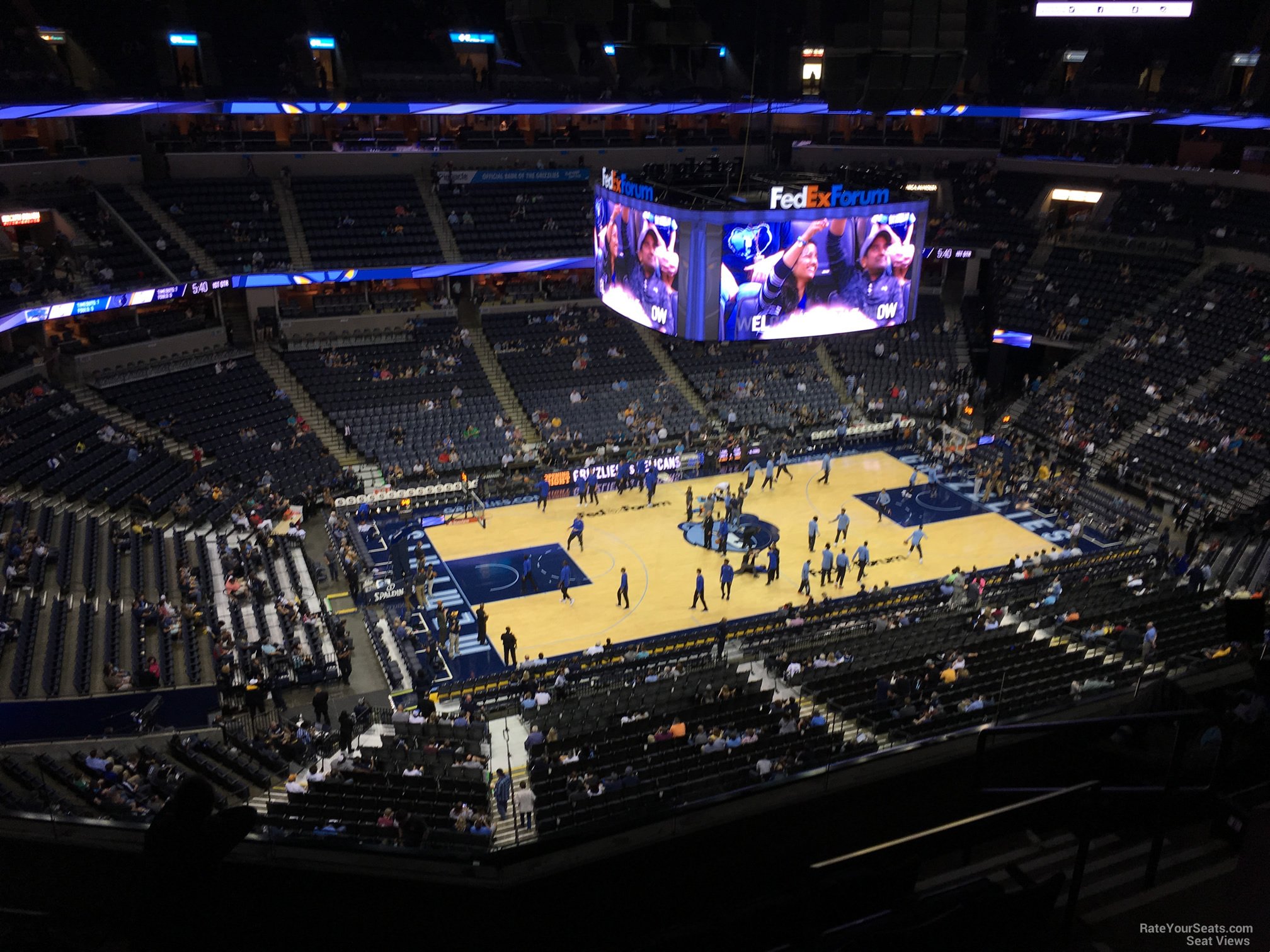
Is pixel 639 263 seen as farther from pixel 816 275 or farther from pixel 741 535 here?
pixel 741 535

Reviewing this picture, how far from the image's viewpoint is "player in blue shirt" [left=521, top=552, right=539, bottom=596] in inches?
958

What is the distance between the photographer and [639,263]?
2173 centimetres

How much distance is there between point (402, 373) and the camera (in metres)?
34.2

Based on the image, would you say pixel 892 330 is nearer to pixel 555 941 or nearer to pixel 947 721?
pixel 947 721

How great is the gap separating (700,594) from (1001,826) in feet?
57.7

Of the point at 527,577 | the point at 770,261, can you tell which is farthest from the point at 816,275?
the point at 527,577

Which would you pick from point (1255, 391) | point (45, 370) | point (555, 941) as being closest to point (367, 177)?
point (45, 370)

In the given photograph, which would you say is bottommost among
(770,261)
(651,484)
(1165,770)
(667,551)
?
(667,551)

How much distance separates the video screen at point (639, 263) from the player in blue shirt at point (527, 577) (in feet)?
22.1

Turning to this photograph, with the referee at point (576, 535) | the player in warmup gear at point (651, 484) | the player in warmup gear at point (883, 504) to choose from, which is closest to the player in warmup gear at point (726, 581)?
the referee at point (576, 535)

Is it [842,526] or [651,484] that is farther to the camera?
[651,484]

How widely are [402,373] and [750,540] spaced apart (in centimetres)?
1451

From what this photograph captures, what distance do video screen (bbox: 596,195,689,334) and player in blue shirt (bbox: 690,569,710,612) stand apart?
18.5 ft

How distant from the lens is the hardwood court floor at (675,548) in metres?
22.8
